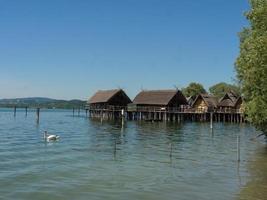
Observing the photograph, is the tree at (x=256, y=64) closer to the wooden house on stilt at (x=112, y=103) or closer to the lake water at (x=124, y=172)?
the lake water at (x=124, y=172)

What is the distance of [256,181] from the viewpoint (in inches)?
883

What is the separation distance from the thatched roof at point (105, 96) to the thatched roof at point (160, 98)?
8.91 feet

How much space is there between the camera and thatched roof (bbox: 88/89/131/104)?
294 feet

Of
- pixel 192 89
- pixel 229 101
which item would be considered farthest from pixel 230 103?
pixel 192 89

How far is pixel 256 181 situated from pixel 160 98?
64650 mm

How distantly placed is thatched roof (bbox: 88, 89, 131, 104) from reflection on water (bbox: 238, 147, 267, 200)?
5870 centimetres

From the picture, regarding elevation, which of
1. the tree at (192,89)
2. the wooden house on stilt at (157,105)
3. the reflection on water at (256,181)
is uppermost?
the tree at (192,89)

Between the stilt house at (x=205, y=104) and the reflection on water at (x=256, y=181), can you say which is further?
the stilt house at (x=205, y=104)

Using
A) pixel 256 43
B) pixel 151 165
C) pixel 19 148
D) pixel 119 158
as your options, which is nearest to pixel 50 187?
pixel 151 165

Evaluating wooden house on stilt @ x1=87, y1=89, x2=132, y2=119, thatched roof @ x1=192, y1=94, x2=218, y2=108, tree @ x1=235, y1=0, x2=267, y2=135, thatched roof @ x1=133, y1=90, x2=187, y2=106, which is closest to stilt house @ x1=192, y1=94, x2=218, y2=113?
thatched roof @ x1=192, y1=94, x2=218, y2=108

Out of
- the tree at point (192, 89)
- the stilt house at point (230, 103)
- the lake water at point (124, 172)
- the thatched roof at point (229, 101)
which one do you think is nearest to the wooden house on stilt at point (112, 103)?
the stilt house at point (230, 103)

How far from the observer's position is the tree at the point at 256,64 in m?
25.6

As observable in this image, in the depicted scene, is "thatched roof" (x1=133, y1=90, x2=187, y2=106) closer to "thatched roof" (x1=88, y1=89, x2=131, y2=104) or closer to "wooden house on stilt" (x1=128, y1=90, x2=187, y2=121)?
"wooden house on stilt" (x1=128, y1=90, x2=187, y2=121)

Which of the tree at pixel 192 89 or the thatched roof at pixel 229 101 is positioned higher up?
the tree at pixel 192 89
